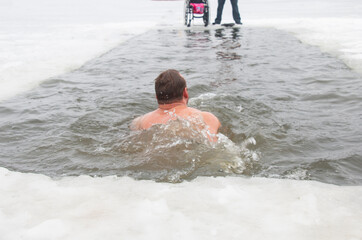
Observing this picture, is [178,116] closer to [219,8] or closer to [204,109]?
[204,109]

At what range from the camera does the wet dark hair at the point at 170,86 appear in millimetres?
3629

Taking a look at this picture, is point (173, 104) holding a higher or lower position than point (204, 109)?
higher

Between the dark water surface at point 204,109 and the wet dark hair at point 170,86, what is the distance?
0.99 feet

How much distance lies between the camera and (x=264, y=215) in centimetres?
238

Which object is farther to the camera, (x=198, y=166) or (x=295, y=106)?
(x=295, y=106)

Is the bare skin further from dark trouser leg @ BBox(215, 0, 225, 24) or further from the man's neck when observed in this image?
dark trouser leg @ BBox(215, 0, 225, 24)

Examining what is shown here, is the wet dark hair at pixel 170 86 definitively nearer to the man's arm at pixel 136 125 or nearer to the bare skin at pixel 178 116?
the bare skin at pixel 178 116

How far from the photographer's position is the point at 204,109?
4938mm

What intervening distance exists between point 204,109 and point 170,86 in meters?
1.37

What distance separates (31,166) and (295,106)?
10.9 ft

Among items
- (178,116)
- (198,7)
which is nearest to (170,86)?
(178,116)

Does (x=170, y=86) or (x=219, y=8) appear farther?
(x=219, y=8)

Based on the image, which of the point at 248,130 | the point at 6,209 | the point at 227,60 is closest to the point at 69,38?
the point at 227,60

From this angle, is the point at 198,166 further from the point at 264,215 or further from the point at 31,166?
the point at 31,166
